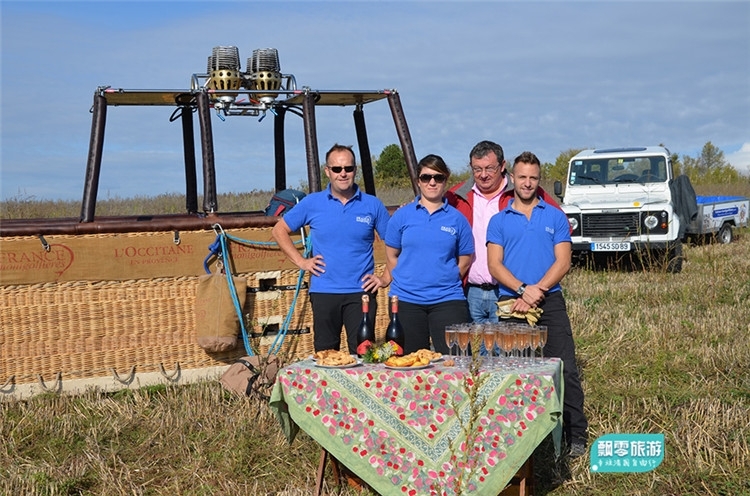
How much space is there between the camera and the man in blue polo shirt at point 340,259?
560cm

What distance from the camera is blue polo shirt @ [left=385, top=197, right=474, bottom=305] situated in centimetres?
524

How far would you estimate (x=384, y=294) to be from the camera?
7.51 meters

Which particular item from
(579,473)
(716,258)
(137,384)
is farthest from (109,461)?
(716,258)

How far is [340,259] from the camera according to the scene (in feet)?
18.4

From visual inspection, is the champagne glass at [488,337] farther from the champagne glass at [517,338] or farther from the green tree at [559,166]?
the green tree at [559,166]

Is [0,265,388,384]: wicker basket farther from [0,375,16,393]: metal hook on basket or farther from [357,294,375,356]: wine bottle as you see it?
[357,294,375,356]: wine bottle

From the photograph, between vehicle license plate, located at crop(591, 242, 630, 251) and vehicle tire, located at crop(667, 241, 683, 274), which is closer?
vehicle tire, located at crop(667, 241, 683, 274)

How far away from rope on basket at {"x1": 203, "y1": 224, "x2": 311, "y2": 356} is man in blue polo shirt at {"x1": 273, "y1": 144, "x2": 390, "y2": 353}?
125 centimetres

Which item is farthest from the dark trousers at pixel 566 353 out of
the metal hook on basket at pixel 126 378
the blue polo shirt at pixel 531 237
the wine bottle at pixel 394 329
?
the metal hook on basket at pixel 126 378

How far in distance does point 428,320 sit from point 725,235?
15.2 meters

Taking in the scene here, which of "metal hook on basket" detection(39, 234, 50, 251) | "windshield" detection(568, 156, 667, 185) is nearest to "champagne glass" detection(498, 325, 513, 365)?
"metal hook on basket" detection(39, 234, 50, 251)

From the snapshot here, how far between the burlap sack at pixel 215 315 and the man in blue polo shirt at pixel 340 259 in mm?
1235

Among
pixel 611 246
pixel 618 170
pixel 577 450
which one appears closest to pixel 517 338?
pixel 577 450

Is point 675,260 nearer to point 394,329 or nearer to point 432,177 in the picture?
point 432,177
